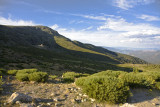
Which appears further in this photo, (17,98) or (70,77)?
(70,77)

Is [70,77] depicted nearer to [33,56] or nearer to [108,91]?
[108,91]

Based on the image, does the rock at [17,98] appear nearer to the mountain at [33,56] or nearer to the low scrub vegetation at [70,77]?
the low scrub vegetation at [70,77]

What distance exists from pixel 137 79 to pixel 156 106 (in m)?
2.20

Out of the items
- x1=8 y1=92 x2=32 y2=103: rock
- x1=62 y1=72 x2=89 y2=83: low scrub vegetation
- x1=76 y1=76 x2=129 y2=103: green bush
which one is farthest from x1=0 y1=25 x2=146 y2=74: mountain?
x1=76 y1=76 x2=129 y2=103: green bush

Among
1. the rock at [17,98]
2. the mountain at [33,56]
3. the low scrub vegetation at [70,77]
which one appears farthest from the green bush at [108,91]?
the mountain at [33,56]

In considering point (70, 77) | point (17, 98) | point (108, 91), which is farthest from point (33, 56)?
point (108, 91)

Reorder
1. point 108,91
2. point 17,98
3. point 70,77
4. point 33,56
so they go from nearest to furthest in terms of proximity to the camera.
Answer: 1. point 17,98
2. point 108,91
3. point 70,77
4. point 33,56

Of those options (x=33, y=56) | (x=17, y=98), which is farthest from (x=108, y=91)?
(x=33, y=56)

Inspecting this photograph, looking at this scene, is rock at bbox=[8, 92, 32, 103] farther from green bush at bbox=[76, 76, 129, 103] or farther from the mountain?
the mountain

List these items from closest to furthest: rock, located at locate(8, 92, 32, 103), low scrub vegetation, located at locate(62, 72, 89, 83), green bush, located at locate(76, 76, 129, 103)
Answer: rock, located at locate(8, 92, 32, 103)
green bush, located at locate(76, 76, 129, 103)
low scrub vegetation, located at locate(62, 72, 89, 83)

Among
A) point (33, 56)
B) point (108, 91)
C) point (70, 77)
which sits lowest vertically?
point (33, 56)

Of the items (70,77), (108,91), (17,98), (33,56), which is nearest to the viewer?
(17,98)

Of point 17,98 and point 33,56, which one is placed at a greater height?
point 17,98

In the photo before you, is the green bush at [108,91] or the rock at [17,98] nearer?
the rock at [17,98]
